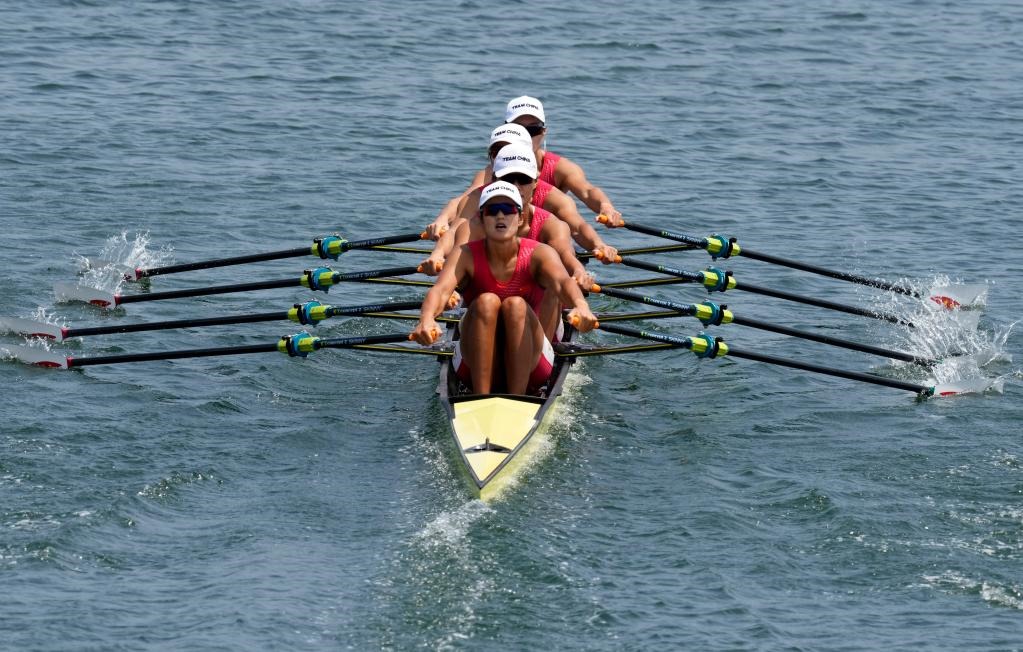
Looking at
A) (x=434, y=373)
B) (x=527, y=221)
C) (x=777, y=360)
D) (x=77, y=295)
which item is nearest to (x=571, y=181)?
(x=527, y=221)

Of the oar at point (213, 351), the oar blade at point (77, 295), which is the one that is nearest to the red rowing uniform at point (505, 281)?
the oar at point (213, 351)

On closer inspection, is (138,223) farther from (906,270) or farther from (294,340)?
(906,270)

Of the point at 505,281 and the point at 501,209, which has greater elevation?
the point at 501,209

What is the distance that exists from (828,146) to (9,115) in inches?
509

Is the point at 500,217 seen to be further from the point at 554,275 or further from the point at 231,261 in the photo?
the point at 231,261

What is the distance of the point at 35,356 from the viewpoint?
14039 mm

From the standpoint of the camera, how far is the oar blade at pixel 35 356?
45.9 ft

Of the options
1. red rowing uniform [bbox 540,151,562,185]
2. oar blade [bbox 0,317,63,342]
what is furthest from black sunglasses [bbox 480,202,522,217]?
oar blade [bbox 0,317,63,342]

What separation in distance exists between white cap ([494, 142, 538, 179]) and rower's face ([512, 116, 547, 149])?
64.9 inches

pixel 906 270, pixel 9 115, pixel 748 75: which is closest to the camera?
pixel 906 270

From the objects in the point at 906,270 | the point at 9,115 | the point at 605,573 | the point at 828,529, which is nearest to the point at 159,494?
the point at 605,573

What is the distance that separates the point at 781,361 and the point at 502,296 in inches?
112

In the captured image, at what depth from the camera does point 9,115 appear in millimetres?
23406

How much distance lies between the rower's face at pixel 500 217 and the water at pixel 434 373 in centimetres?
179
